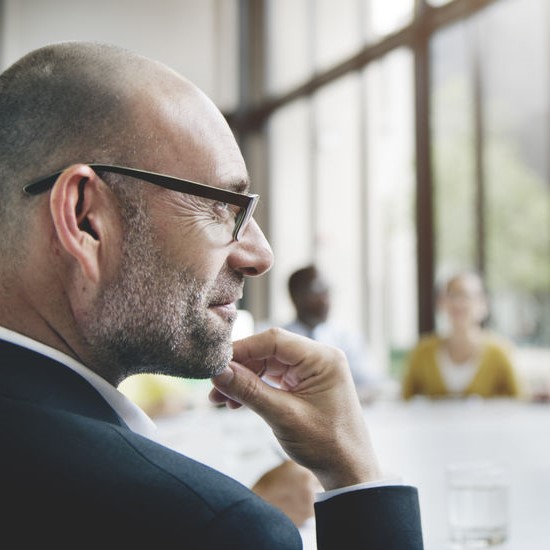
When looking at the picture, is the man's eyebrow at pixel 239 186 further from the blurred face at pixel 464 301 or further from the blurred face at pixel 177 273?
the blurred face at pixel 464 301

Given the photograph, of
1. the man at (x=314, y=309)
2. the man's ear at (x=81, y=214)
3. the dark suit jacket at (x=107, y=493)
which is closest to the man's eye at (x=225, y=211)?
the man's ear at (x=81, y=214)

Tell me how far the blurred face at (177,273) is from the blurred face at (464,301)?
9.69 ft

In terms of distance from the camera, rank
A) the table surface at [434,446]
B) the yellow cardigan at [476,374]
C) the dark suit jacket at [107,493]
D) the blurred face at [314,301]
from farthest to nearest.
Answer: the blurred face at [314,301] < the yellow cardigan at [476,374] < the table surface at [434,446] < the dark suit jacket at [107,493]

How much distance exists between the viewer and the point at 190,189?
2.70 feet

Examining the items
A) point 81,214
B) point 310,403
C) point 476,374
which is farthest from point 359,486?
point 476,374

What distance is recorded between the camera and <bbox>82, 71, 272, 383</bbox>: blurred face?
792mm

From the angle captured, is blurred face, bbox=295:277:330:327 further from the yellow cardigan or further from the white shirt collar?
the white shirt collar

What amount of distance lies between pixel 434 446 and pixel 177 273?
1.66 metres

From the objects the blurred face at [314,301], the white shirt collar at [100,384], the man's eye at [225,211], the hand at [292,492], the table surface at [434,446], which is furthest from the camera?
the blurred face at [314,301]

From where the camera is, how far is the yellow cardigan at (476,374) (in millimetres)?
3559

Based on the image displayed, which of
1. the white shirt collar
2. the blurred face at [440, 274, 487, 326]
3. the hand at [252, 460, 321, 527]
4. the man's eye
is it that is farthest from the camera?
the blurred face at [440, 274, 487, 326]

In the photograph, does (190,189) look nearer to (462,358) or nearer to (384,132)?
(462,358)

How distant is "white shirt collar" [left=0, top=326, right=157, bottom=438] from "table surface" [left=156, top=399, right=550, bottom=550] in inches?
10.9

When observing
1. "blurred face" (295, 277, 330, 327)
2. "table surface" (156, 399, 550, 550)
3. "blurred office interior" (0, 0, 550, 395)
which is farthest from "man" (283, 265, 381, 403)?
"table surface" (156, 399, 550, 550)
